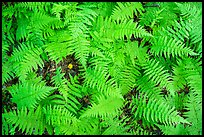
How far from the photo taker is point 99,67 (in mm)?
5305

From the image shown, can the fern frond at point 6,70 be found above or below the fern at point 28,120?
above

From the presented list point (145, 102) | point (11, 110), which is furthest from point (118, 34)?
point (11, 110)

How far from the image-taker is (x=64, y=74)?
5.45 m

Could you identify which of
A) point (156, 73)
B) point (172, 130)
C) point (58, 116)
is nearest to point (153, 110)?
point (172, 130)

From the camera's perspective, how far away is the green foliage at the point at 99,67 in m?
5.14

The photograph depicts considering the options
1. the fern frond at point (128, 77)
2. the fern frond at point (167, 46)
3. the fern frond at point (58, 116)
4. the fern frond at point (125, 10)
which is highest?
the fern frond at point (125, 10)

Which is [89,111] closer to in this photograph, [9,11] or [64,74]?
[64,74]

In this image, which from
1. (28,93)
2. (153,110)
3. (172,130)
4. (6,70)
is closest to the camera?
(28,93)

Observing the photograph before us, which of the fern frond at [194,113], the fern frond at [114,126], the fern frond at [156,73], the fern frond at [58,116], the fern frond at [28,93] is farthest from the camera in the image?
the fern frond at [194,113]

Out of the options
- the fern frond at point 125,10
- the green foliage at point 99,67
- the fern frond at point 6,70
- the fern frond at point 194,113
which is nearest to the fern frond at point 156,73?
the green foliage at point 99,67

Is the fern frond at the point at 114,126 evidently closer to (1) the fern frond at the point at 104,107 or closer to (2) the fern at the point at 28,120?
(1) the fern frond at the point at 104,107

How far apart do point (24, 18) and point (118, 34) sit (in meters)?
1.92

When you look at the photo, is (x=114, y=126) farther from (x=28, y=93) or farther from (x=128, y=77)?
(x=28, y=93)

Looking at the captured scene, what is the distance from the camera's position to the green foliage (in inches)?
202
